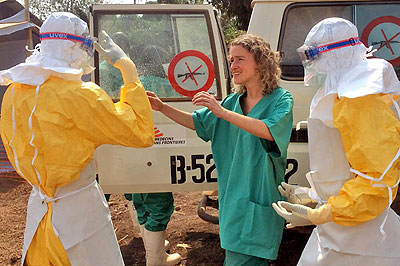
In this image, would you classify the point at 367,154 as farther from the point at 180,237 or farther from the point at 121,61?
the point at 180,237

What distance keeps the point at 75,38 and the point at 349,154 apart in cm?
137

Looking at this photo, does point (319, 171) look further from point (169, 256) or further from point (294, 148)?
point (169, 256)

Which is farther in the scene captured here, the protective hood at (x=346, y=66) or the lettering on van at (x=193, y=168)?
the lettering on van at (x=193, y=168)

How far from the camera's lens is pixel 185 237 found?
16.1ft

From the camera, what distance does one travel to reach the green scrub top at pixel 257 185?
2.60 meters

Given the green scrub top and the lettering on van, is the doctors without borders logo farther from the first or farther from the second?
the green scrub top

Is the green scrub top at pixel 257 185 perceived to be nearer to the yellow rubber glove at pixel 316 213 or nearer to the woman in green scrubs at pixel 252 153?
the woman in green scrubs at pixel 252 153

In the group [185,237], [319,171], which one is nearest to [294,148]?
[319,171]

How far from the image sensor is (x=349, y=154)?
1.98 meters

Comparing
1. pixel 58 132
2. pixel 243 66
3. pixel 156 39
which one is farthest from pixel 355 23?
pixel 58 132

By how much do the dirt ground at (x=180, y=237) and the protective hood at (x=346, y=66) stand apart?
247 cm

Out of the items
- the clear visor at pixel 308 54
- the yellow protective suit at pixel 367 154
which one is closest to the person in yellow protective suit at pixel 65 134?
the clear visor at pixel 308 54

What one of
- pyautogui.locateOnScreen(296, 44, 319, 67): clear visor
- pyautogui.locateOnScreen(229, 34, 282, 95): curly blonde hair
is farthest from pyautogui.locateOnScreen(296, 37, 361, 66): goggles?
pyautogui.locateOnScreen(229, 34, 282, 95): curly blonde hair

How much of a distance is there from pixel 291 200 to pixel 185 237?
2.62m
